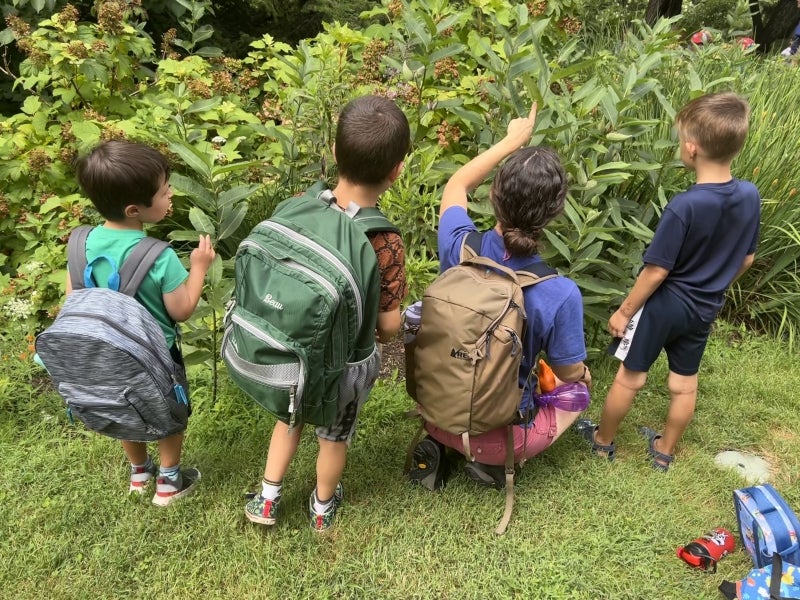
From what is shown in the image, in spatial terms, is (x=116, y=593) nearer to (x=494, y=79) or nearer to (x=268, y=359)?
(x=268, y=359)

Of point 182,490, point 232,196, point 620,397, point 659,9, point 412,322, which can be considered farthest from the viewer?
point 659,9

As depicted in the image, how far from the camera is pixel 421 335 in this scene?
208 centimetres

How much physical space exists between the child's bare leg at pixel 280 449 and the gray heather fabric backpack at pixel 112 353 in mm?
392

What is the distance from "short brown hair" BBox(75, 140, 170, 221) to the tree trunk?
784 cm

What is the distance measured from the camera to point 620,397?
103 inches

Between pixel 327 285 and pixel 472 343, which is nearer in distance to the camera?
pixel 327 285

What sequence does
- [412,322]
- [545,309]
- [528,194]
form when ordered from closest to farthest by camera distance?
[528,194]
[545,309]
[412,322]

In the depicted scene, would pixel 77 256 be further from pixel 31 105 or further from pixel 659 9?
pixel 659 9

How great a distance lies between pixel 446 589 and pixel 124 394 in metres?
1.34

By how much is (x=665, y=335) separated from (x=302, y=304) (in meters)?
1.60

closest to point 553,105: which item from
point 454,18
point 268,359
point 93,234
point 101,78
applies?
point 454,18

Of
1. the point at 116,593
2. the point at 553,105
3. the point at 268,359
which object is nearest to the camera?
the point at 268,359

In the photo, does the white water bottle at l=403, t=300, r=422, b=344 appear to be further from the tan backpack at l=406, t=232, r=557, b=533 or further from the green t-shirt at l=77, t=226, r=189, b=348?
the green t-shirt at l=77, t=226, r=189, b=348

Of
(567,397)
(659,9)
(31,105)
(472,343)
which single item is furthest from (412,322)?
(659,9)
